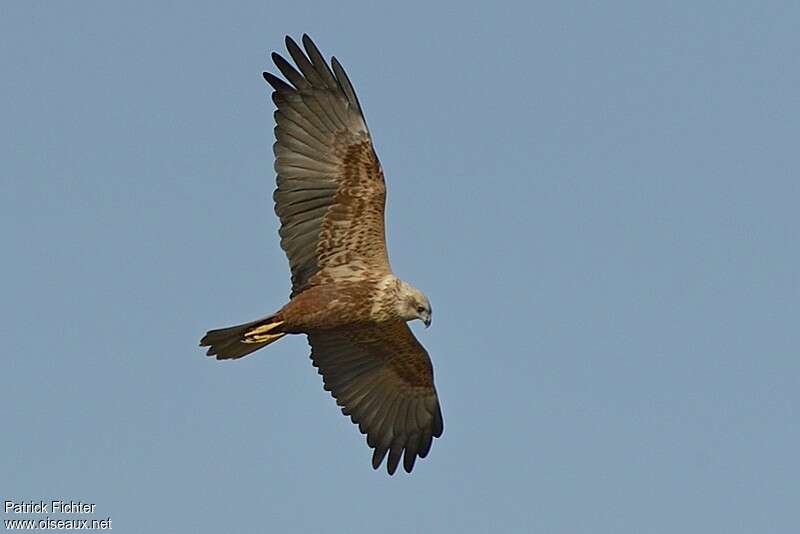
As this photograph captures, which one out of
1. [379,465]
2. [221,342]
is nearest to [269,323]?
[221,342]

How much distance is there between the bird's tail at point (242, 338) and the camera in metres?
14.4

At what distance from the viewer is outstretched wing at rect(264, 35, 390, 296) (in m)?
14.8

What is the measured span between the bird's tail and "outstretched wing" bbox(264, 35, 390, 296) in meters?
0.74

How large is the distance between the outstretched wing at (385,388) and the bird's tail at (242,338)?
3.63 feet

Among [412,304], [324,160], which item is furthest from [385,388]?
[324,160]

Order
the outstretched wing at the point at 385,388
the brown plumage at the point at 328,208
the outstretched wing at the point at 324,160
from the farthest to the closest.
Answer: the outstretched wing at the point at 385,388 < the outstretched wing at the point at 324,160 < the brown plumage at the point at 328,208

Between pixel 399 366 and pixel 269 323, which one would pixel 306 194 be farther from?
pixel 399 366

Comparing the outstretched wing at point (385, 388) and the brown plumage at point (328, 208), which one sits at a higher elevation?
the brown plumage at point (328, 208)

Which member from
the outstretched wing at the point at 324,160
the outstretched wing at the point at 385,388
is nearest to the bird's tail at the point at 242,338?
Result: the outstretched wing at the point at 324,160

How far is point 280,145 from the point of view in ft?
48.7

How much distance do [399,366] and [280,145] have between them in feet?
9.64

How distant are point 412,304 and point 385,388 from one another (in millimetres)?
1784

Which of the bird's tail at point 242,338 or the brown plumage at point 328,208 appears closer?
the bird's tail at point 242,338

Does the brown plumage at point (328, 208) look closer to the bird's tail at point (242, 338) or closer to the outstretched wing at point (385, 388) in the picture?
the bird's tail at point (242, 338)
